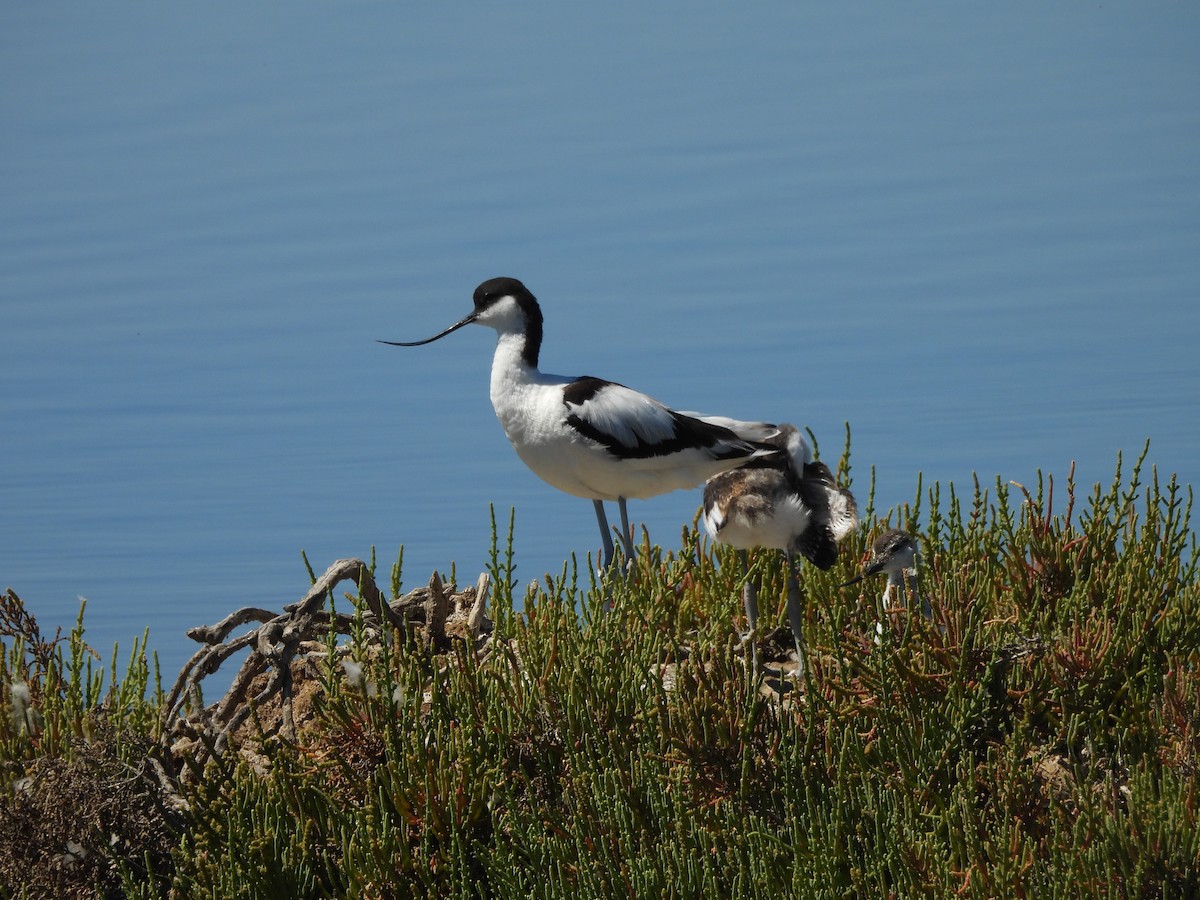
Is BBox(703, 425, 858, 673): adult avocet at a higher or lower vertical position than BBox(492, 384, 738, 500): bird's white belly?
lower

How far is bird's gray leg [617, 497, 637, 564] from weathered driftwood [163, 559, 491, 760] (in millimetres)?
1274

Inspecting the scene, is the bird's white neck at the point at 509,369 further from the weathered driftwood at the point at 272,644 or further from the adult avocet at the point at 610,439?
the weathered driftwood at the point at 272,644

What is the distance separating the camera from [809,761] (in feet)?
18.2

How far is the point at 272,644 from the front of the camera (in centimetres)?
657

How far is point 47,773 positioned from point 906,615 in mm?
3562

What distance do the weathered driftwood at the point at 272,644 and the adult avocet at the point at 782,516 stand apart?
1295 mm

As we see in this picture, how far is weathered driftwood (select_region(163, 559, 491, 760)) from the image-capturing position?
6.44m

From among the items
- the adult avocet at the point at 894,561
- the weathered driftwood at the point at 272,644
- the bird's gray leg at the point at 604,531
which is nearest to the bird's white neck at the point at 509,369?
the bird's gray leg at the point at 604,531

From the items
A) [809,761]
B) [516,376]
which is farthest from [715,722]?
[516,376]

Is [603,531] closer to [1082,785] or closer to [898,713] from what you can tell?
[898,713]

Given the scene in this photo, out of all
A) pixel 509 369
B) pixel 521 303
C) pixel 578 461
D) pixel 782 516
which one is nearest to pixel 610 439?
pixel 578 461

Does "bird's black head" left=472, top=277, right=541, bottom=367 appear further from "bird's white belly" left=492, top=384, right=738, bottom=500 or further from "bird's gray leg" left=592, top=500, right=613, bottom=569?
"bird's gray leg" left=592, top=500, right=613, bottom=569

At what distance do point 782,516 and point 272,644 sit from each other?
240 centimetres

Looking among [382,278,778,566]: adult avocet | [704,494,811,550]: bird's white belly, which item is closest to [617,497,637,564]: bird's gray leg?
[382,278,778,566]: adult avocet
